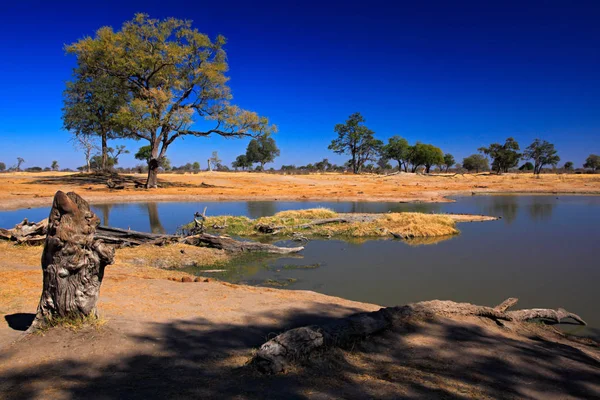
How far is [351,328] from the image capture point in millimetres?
5309

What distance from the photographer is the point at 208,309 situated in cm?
682

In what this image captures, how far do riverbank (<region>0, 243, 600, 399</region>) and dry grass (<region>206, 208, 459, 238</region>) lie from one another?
9.75 metres

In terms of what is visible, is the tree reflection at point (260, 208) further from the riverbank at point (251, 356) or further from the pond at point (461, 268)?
the riverbank at point (251, 356)

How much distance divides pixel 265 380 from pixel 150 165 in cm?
3397

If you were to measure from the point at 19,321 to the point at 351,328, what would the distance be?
4866mm

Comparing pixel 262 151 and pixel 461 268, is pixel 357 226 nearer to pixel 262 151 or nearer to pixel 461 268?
pixel 461 268

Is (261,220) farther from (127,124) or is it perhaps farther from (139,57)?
(139,57)

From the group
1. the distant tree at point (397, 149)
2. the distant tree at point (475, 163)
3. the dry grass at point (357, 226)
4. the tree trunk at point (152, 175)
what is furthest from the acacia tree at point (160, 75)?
the distant tree at point (475, 163)

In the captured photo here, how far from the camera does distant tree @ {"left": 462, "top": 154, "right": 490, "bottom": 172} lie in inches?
3805

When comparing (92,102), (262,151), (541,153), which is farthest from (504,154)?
(92,102)

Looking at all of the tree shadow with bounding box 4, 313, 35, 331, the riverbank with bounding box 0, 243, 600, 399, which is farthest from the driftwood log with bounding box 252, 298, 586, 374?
the tree shadow with bounding box 4, 313, 35, 331

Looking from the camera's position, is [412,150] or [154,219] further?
[412,150]

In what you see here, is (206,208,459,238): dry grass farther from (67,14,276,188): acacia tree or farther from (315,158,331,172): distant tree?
(315,158,331,172): distant tree

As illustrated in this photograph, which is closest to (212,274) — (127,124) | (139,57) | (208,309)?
(208,309)
